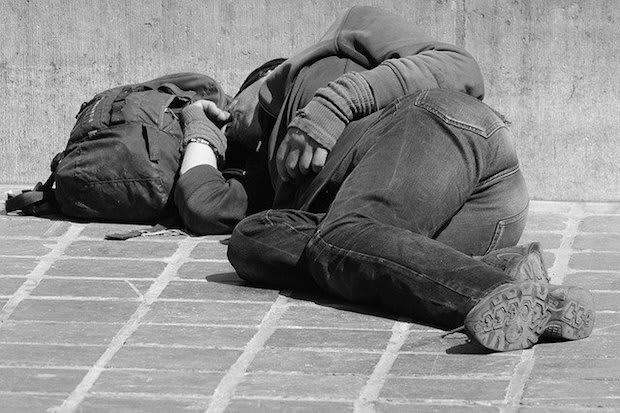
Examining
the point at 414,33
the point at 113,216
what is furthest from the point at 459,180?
the point at 113,216

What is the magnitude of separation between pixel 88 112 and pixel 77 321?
1.57 m

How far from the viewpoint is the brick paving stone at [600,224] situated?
5.01 m

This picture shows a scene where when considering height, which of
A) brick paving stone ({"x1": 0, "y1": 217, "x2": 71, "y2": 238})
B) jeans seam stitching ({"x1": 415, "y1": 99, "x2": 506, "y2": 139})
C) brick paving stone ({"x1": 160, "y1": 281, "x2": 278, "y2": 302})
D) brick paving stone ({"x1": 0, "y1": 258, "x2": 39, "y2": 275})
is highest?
jeans seam stitching ({"x1": 415, "y1": 99, "x2": 506, "y2": 139})

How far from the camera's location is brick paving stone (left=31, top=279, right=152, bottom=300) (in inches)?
161

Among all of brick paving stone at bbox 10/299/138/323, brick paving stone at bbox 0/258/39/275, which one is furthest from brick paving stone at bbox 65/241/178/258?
brick paving stone at bbox 10/299/138/323

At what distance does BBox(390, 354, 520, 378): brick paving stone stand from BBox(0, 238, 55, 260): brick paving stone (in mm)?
1713

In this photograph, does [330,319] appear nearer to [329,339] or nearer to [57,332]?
[329,339]

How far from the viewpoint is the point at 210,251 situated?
468 cm

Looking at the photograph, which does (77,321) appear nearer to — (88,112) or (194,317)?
(194,317)

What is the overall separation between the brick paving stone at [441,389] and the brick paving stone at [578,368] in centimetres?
13

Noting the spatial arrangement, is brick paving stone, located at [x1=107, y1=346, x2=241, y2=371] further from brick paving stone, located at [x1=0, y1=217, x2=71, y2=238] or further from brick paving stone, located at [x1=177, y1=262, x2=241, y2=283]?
brick paving stone, located at [x1=0, y1=217, x2=71, y2=238]

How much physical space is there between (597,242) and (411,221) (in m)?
1.22

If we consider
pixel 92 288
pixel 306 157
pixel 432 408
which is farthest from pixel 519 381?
pixel 92 288

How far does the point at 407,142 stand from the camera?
387cm
